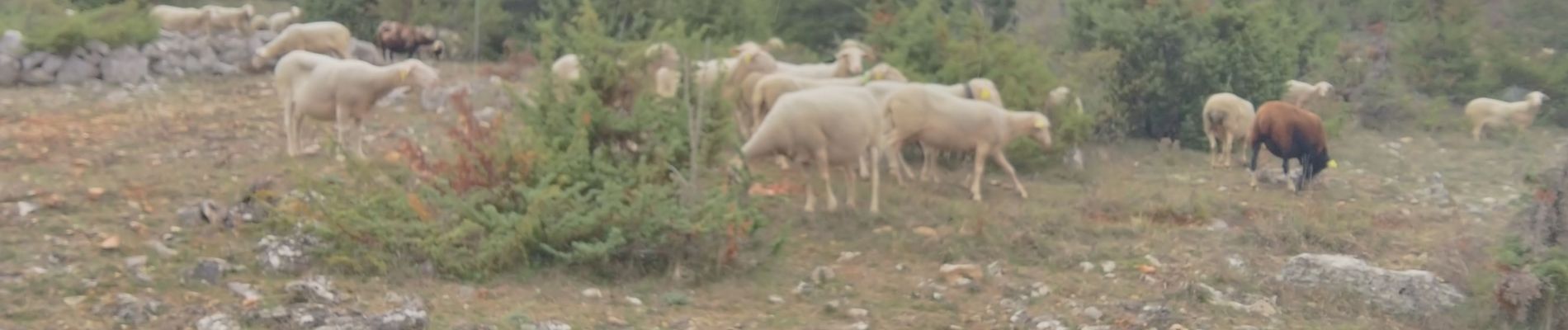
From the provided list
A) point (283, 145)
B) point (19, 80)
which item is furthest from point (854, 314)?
point (19, 80)

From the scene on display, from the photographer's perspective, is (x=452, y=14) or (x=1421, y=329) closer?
(x=1421, y=329)

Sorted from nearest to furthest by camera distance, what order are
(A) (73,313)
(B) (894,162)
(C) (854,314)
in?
(A) (73,313) < (C) (854,314) < (B) (894,162)

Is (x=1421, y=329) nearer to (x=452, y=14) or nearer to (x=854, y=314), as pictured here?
(x=854, y=314)

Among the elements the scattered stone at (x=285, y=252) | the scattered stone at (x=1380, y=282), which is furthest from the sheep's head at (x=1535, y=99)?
→ the scattered stone at (x=285, y=252)

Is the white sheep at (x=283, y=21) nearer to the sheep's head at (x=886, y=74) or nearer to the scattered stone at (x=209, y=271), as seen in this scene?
the sheep's head at (x=886, y=74)

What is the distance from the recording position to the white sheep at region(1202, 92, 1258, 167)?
13125mm

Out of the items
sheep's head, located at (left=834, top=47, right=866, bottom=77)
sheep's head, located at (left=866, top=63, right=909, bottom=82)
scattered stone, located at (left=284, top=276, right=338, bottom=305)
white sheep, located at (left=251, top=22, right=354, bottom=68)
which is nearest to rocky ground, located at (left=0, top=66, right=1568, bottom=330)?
scattered stone, located at (left=284, top=276, right=338, bottom=305)

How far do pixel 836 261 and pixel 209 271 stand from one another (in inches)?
135

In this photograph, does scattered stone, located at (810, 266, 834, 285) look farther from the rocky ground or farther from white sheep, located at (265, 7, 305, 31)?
white sheep, located at (265, 7, 305, 31)

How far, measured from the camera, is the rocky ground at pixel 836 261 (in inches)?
251

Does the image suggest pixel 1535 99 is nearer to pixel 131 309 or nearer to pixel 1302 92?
pixel 1302 92

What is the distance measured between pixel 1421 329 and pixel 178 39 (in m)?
14.7

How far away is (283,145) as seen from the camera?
36.4ft

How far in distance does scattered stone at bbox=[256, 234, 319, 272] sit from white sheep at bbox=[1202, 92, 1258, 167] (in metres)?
9.03
